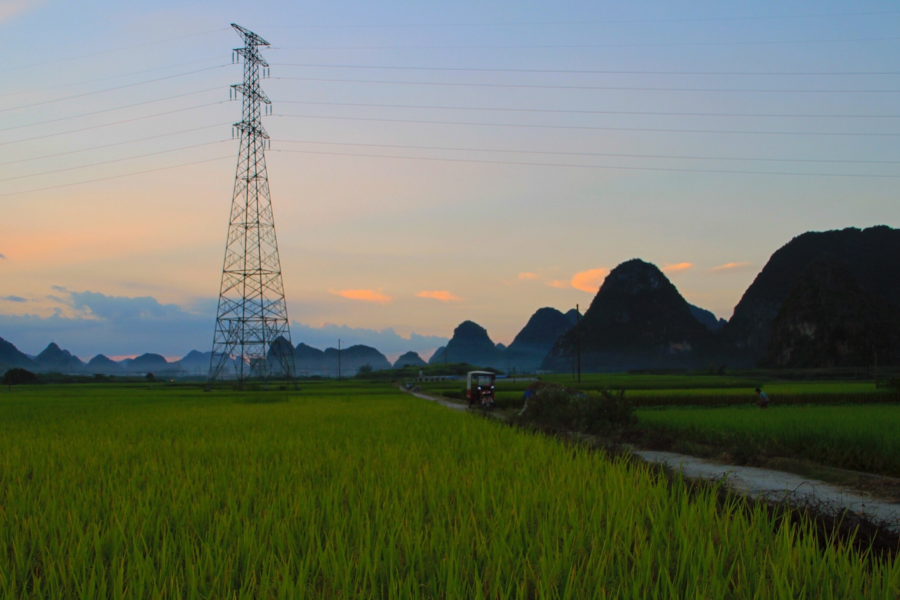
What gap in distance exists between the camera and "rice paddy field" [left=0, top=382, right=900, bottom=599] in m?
2.71

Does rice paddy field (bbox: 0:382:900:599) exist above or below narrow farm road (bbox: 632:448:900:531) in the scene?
above

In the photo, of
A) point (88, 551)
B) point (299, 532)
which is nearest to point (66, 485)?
point (88, 551)

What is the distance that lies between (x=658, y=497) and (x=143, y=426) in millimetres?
11478

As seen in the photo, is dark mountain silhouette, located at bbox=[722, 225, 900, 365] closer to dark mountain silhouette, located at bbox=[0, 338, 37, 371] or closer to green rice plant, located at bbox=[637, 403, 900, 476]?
green rice plant, located at bbox=[637, 403, 900, 476]

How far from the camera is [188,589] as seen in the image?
2750mm

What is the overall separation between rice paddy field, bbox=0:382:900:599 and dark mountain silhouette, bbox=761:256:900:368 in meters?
90.9

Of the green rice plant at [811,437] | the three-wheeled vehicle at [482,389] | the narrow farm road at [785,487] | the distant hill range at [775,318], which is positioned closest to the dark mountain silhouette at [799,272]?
the distant hill range at [775,318]

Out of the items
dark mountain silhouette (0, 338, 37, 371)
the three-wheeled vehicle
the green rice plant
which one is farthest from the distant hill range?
dark mountain silhouette (0, 338, 37, 371)

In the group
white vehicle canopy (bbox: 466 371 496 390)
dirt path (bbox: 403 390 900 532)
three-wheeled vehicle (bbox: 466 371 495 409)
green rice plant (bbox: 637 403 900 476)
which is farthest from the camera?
white vehicle canopy (bbox: 466 371 496 390)

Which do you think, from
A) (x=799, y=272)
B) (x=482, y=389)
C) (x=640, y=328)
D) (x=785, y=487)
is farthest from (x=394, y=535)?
(x=799, y=272)

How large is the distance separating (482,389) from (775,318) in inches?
3457

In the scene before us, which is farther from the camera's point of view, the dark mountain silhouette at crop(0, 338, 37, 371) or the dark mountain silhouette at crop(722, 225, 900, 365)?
the dark mountain silhouette at crop(0, 338, 37, 371)

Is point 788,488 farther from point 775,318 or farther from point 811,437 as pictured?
point 775,318

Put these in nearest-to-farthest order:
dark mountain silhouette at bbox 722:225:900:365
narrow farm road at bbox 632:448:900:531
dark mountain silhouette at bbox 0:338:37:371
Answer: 1. narrow farm road at bbox 632:448:900:531
2. dark mountain silhouette at bbox 722:225:900:365
3. dark mountain silhouette at bbox 0:338:37:371
